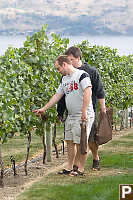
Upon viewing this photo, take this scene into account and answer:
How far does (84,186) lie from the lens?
5539mm

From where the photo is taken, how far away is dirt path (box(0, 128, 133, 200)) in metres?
5.77

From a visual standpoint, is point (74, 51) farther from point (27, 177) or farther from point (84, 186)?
point (27, 177)

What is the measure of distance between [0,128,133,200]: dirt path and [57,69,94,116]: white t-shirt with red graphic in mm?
1197

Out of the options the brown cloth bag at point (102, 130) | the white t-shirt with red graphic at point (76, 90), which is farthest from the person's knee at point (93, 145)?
the white t-shirt with red graphic at point (76, 90)

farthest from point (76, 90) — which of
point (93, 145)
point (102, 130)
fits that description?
point (93, 145)

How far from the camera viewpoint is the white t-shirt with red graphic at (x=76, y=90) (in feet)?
19.5

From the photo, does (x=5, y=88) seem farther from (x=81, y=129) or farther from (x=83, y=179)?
(x=83, y=179)

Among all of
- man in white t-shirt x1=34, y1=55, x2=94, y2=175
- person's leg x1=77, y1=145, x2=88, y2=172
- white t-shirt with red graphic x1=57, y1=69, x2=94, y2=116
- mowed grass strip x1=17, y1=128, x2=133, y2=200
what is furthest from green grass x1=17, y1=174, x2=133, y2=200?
white t-shirt with red graphic x1=57, y1=69, x2=94, y2=116

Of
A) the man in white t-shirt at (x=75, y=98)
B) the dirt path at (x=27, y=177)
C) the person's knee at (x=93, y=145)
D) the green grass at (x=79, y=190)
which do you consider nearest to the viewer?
the green grass at (x=79, y=190)

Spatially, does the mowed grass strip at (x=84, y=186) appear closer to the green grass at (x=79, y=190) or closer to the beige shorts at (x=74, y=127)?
the green grass at (x=79, y=190)

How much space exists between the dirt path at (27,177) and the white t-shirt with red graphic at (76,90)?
1197 millimetres

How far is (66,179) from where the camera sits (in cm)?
607

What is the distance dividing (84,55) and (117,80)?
9.39 ft

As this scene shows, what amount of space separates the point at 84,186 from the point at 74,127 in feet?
2.94
